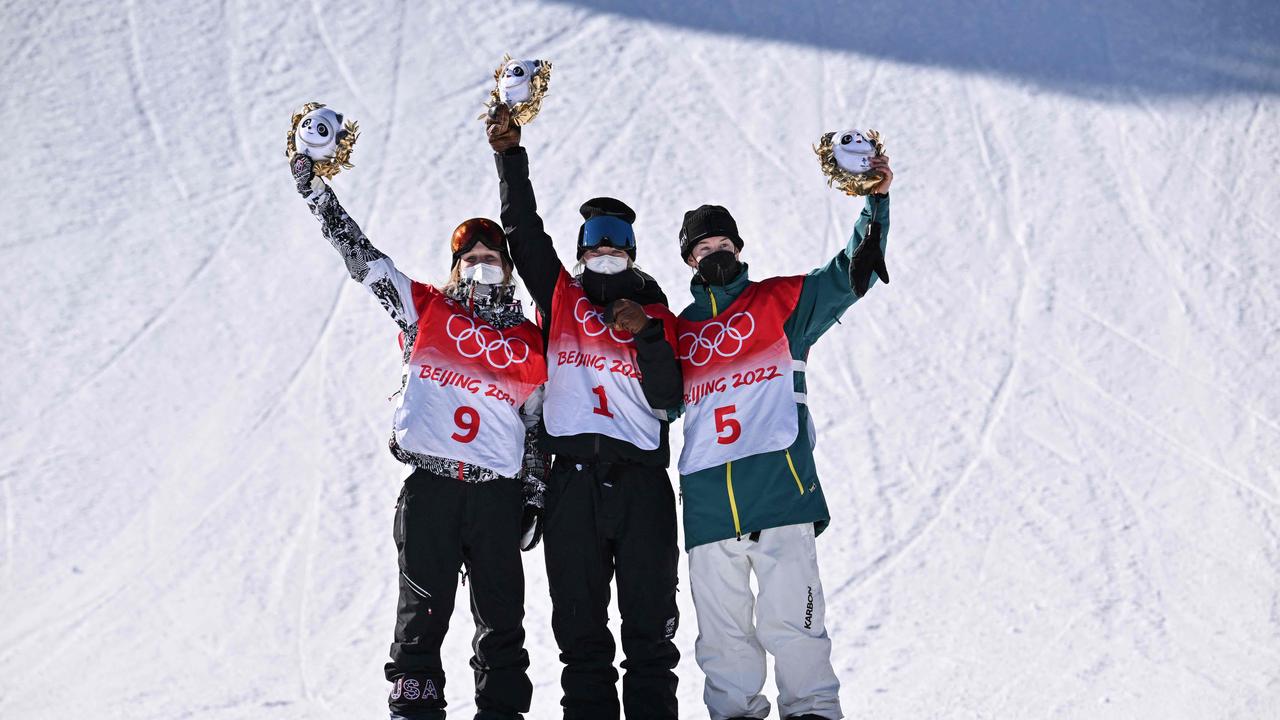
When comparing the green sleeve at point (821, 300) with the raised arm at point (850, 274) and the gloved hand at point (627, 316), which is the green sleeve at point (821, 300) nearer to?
the raised arm at point (850, 274)

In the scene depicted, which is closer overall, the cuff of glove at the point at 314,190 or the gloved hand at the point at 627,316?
the gloved hand at the point at 627,316

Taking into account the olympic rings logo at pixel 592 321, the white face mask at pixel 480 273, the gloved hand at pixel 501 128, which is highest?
the gloved hand at pixel 501 128

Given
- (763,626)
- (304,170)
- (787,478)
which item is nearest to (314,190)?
(304,170)

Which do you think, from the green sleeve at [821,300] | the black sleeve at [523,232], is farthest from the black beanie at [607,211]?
the green sleeve at [821,300]

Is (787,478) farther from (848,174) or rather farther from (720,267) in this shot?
(848,174)

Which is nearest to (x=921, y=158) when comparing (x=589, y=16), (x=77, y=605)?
(x=589, y=16)

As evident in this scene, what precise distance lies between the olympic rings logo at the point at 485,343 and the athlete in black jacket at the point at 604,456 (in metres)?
0.12

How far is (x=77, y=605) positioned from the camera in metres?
5.80

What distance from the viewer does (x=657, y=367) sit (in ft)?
12.9

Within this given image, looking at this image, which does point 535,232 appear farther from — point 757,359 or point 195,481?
point 195,481

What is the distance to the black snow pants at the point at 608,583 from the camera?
3809 millimetres

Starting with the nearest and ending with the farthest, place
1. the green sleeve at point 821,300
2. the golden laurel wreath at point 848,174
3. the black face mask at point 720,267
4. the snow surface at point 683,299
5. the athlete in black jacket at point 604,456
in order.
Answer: the athlete in black jacket at point 604,456 → the golden laurel wreath at point 848,174 → the green sleeve at point 821,300 → the black face mask at point 720,267 → the snow surface at point 683,299

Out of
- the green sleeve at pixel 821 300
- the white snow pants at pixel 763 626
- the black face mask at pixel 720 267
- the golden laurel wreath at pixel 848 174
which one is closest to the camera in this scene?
the white snow pants at pixel 763 626

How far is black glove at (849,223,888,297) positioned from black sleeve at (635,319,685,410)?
0.63 meters
